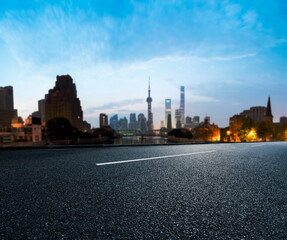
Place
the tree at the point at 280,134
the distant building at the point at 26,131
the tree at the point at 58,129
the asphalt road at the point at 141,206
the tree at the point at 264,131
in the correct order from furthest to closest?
the tree at the point at 280,134
the tree at the point at 58,129
the tree at the point at 264,131
the distant building at the point at 26,131
the asphalt road at the point at 141,206

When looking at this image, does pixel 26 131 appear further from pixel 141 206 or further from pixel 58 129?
pixel 141 206

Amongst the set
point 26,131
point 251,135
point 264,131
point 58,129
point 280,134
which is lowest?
point 280,134

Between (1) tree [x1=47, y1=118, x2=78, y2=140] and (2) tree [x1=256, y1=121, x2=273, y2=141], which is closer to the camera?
(2) tree [x1=256, y1=121, x2=273, y2=141]

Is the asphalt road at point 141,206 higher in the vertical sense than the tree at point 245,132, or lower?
higher

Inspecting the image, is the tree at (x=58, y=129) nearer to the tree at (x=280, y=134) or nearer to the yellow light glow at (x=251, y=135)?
the yellow light glow at (x=251, y=135)

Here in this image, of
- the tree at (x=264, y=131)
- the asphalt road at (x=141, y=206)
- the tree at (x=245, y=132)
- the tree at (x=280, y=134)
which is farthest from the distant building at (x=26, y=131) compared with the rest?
the tree at (x=280, y=134)

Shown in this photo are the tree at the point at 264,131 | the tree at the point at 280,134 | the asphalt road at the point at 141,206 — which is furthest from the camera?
the tree at the point at 280,134

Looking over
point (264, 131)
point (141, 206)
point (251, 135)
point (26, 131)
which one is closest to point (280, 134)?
point (264, 131)

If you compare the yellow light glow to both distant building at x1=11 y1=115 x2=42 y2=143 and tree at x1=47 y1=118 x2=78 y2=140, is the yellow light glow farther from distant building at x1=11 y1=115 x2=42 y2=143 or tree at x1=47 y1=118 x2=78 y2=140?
distant building at x1=11 y1=115 x2=42 y2=143

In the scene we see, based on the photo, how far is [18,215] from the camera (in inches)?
63.2

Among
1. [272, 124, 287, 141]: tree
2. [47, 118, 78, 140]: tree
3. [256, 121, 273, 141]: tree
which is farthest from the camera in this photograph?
[272, 124, 287, 141]: tree

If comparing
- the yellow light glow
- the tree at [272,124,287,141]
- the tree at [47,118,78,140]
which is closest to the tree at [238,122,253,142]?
the yellow light glow

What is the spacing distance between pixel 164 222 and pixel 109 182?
1346 millimetres

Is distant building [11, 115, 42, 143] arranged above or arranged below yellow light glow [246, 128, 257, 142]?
above
